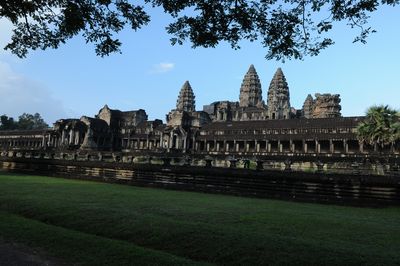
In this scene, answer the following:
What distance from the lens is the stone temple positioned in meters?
64.3

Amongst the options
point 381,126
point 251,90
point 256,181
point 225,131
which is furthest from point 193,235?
point 251,90

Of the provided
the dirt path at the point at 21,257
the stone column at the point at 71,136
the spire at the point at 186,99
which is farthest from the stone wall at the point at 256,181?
the spire at the point at 186,99

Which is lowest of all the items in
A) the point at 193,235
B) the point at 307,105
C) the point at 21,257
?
the point at 21,257

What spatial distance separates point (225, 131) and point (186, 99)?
39.0 meters

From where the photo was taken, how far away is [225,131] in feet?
260

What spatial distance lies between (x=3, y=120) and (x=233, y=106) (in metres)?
86.8

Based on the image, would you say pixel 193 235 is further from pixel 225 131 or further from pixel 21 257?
pixel 225 131

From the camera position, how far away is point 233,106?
10844 centimetres

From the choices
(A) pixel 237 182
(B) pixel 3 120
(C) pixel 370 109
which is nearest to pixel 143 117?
(B) pixel 3 120

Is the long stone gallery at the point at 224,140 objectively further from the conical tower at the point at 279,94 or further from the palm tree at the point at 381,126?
the palm tree at the point at 381,126

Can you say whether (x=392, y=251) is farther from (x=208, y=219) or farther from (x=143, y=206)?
(x=143, y=206)

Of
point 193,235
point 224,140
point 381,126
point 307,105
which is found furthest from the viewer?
point 307,105

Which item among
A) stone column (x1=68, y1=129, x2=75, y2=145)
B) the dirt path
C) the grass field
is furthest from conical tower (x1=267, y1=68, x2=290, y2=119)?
the dirt path

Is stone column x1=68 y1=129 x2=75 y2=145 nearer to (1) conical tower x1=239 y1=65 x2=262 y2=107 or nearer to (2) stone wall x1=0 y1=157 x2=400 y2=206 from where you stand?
(1) conical tower x1=239 y1=65 x2=262 y2=107
